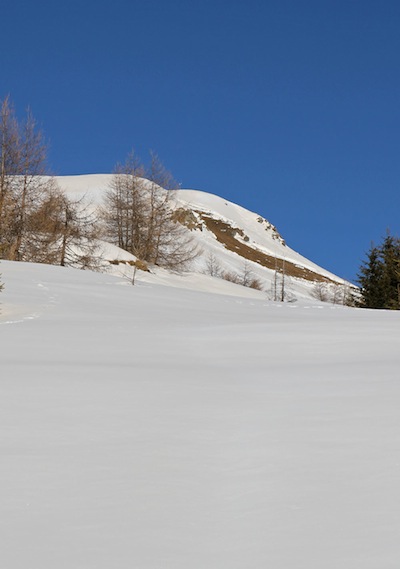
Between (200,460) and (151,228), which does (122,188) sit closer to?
(151,228)

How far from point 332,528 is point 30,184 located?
120ft

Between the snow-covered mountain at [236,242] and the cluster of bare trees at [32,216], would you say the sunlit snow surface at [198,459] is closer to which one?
the cluster of bare trees at [32,216]

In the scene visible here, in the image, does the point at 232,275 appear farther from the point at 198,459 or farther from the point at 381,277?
the point at 198,459

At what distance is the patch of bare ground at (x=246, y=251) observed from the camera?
130500mm

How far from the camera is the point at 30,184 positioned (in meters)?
37.0

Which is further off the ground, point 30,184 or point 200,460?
point 30,184

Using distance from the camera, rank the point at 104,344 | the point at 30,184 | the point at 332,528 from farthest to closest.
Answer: the point at 30,184 → the point at 104,344 → the point at 332,528

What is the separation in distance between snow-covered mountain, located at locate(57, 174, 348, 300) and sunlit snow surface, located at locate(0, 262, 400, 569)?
136ft

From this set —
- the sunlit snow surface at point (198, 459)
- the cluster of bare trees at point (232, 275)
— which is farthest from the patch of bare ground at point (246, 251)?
the sunlit snow surface at point (198, 459)

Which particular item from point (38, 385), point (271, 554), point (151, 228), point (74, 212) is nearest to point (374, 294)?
point (151, 228)

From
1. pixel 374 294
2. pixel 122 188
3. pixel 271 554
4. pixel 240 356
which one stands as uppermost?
pixel 122 188

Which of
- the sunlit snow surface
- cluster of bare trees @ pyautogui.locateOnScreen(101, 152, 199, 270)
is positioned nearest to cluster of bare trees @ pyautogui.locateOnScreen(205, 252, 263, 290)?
cluster of bare trees @ pyautogui.locateOnScreen(101, 152, 199, 270)

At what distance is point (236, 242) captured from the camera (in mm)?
143000

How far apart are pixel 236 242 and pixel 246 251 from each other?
23.2 feet
